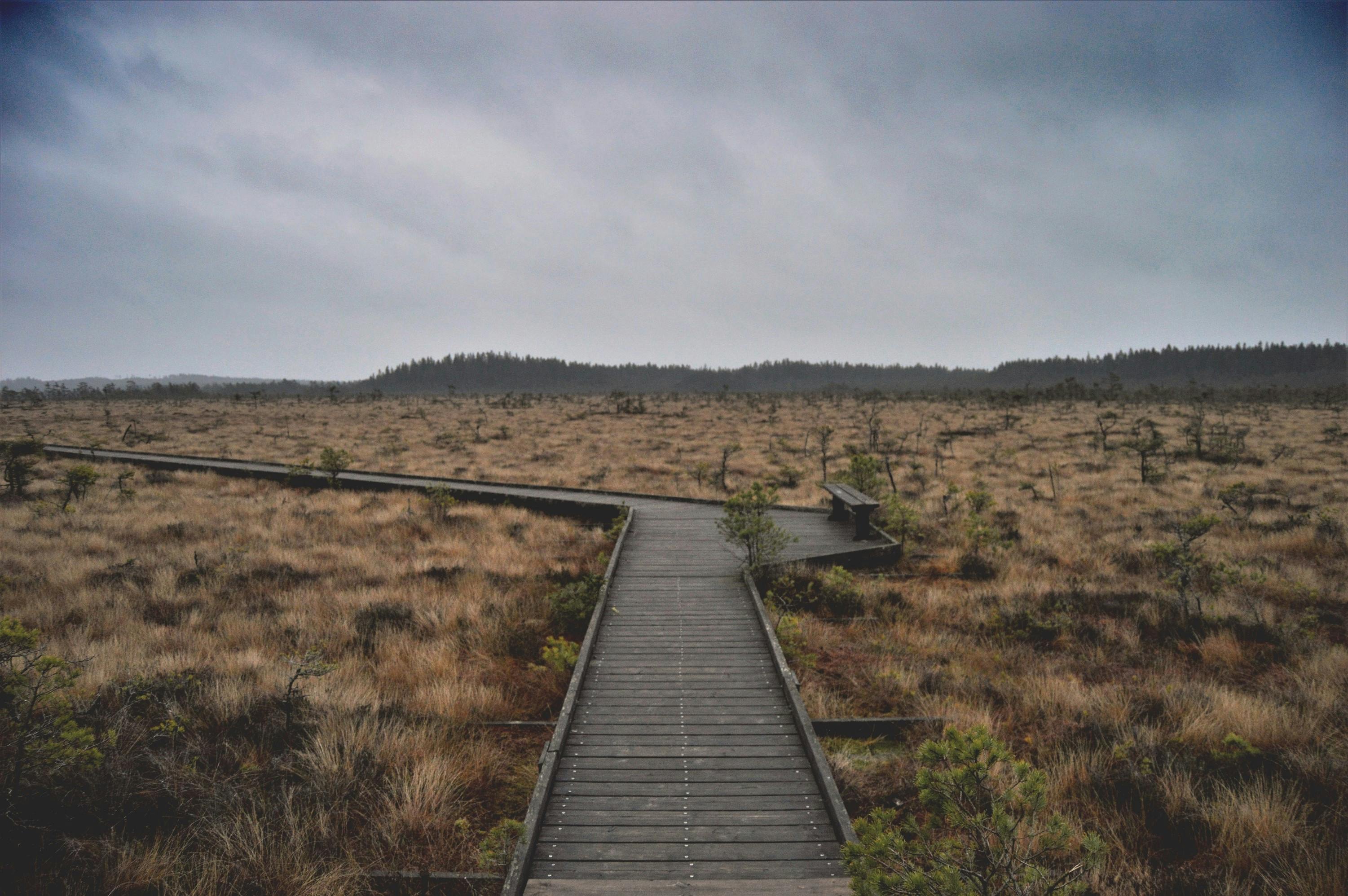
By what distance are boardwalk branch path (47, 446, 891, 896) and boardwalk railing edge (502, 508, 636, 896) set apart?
0.05 ft

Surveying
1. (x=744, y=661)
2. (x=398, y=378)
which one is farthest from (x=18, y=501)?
(x=398, y=378)

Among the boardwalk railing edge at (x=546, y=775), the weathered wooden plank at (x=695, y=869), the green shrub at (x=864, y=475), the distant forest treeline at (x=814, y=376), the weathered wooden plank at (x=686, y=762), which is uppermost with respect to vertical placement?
the distant forest treeline at (x=814, y=376)

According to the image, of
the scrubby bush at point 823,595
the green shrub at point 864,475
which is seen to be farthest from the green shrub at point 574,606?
the green shrub at point 864,475

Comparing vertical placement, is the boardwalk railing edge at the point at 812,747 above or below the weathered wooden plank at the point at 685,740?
above

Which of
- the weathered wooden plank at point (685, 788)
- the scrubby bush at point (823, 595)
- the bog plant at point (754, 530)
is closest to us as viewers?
the weathered wooden plank at point (685, 788)

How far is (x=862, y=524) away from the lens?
39.8ft

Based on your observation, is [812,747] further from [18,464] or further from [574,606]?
[18,464]

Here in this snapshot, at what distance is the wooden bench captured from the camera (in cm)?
1194

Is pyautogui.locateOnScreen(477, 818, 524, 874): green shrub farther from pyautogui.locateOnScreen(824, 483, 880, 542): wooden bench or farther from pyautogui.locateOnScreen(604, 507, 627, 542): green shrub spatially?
pyautogui.locateOnScreen(824, 483, 880, 542): wooden bench

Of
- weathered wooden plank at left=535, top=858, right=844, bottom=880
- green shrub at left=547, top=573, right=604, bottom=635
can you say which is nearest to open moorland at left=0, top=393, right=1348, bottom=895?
green shrub at left=547, top=573, right=604, bottom=635

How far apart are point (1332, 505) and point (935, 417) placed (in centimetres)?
2834

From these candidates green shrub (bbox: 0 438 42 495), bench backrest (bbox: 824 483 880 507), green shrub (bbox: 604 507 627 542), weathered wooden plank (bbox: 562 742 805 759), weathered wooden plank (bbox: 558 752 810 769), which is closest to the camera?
weathered wooden plank (bbox: 558 752 810 769)

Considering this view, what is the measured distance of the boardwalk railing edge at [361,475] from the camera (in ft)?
51.0

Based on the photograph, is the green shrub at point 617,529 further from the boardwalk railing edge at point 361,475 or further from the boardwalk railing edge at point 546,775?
the boardwalk railing edge at point 546,775
